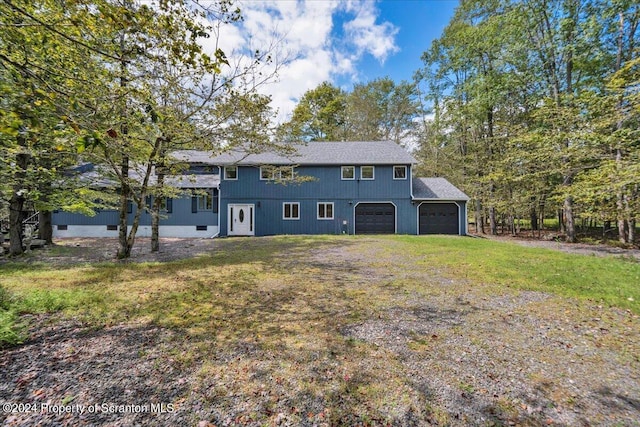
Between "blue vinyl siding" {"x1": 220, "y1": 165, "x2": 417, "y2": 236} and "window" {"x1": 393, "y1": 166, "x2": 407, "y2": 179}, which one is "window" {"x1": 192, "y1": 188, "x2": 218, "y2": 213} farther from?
"window" {"x1": 393, "y1": 166, "x2": 407, "y2": 179}

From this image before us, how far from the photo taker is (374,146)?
18.6m

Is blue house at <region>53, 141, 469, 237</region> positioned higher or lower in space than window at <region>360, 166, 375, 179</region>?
lower

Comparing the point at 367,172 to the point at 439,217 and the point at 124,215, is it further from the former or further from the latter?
the point at 124,215

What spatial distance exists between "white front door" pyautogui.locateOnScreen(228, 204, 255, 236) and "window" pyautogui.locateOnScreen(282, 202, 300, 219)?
6.68 feet

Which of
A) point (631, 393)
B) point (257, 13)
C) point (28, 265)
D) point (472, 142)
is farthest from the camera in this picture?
point (472, 142)

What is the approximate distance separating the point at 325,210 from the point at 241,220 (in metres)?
5.38

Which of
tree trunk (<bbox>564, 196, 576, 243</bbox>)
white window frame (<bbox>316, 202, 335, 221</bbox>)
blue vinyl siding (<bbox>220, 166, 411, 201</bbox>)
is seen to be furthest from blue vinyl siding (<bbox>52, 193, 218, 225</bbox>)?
tree trunk (<bbox>564, 196, 576, 243</bbox>)

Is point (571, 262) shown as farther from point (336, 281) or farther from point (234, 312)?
point (234, 312)

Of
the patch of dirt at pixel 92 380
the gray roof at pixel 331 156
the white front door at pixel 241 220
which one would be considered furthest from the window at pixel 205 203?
the patch of dirt at pixel 92 380

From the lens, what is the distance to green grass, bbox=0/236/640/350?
13.9 feet

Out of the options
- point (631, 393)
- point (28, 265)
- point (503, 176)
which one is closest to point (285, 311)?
point (631, 393)

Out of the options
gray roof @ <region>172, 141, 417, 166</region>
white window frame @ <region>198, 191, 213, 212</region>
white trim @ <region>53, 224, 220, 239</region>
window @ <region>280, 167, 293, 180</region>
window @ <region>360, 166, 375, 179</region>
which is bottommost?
white trim @ <region>53, 224, 220, 239</region>

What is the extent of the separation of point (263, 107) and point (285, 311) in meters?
6.27

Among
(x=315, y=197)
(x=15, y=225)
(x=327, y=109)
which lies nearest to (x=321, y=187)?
(x=315, y=197)
